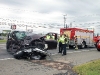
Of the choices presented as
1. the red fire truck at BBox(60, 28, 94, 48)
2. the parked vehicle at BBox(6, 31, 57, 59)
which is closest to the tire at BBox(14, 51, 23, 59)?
the parked vehicle at BBox(6, 31, 57, 59)

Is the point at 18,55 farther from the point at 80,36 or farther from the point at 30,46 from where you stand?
the point at 80,36

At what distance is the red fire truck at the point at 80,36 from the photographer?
75.4ft

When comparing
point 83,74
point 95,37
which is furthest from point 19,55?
point 95,37

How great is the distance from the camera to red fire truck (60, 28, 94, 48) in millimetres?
22984

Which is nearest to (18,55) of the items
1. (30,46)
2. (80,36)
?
(30,46)

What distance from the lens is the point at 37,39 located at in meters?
13.2

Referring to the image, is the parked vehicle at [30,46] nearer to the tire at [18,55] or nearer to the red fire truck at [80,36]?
the tire at [18,55]

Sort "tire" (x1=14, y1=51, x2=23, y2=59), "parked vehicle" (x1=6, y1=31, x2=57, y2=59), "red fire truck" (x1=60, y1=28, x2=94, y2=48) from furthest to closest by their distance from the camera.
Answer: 1. "red fire truck" (x1=60, y1=28, x2=94, y2=48)
2. "parked vehicle" (x1=6, y1=31, x2=57, y2=59)
3. "tire" (x1=14, y1=51, x2=23, y2=59)

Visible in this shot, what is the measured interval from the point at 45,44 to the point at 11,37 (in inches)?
105

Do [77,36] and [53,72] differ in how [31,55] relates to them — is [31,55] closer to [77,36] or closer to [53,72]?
[53,72]

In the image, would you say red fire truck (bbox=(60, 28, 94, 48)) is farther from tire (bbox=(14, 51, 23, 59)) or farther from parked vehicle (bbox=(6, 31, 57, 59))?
tire (bbox=(14, 51, 23, 59))

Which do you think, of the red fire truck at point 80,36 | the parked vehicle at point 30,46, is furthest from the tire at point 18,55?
the red fire truck at point 80,36

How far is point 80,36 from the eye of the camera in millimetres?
23719

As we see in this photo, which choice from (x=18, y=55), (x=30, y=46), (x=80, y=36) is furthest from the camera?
(x=80, y=36)
